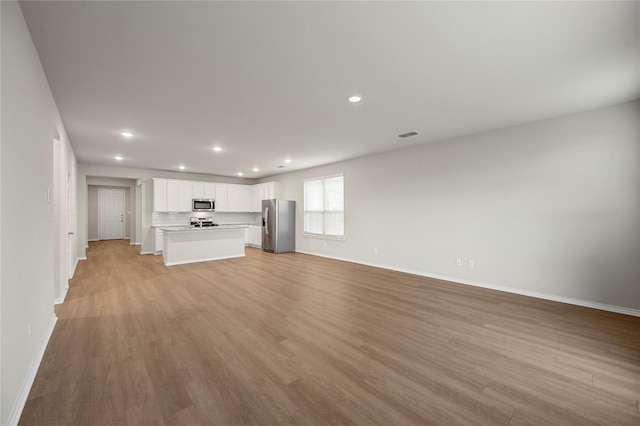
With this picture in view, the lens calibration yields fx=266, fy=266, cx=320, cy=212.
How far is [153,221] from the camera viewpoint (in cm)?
823

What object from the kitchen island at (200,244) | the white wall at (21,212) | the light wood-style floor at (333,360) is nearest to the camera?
the white wall at (21,212)

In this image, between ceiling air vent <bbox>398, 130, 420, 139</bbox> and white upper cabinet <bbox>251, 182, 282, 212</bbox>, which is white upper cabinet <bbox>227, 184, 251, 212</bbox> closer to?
white upper cabinet <bbox>251, 182, 282, 212</bbox>

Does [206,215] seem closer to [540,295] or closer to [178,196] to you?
[178,196]

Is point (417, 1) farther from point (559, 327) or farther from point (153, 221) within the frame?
point (153, 221)

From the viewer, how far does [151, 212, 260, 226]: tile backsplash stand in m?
8.42

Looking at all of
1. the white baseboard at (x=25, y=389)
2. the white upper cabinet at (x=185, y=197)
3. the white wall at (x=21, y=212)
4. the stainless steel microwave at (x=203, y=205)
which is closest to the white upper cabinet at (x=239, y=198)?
the stainless steel microwave at (x=203, y=205)

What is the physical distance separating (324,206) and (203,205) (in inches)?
162

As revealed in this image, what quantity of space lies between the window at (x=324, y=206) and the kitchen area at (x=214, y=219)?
2.26 ft

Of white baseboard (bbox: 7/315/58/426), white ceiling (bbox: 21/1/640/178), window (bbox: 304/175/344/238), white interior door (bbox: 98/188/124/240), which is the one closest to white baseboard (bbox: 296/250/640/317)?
window (bbox: 304/175/344/238)

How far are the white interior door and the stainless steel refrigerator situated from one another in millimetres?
7167

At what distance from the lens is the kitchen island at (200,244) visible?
20.7ft

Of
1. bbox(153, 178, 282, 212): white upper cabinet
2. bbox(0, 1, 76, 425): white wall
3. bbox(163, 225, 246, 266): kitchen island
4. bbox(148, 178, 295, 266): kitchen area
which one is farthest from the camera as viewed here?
bbox(153, 178, 282, 212): white upper cabinet

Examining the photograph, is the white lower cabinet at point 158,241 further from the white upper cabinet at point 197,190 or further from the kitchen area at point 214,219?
the white upper cabinet at point 197,190

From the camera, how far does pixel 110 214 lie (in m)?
11.1
